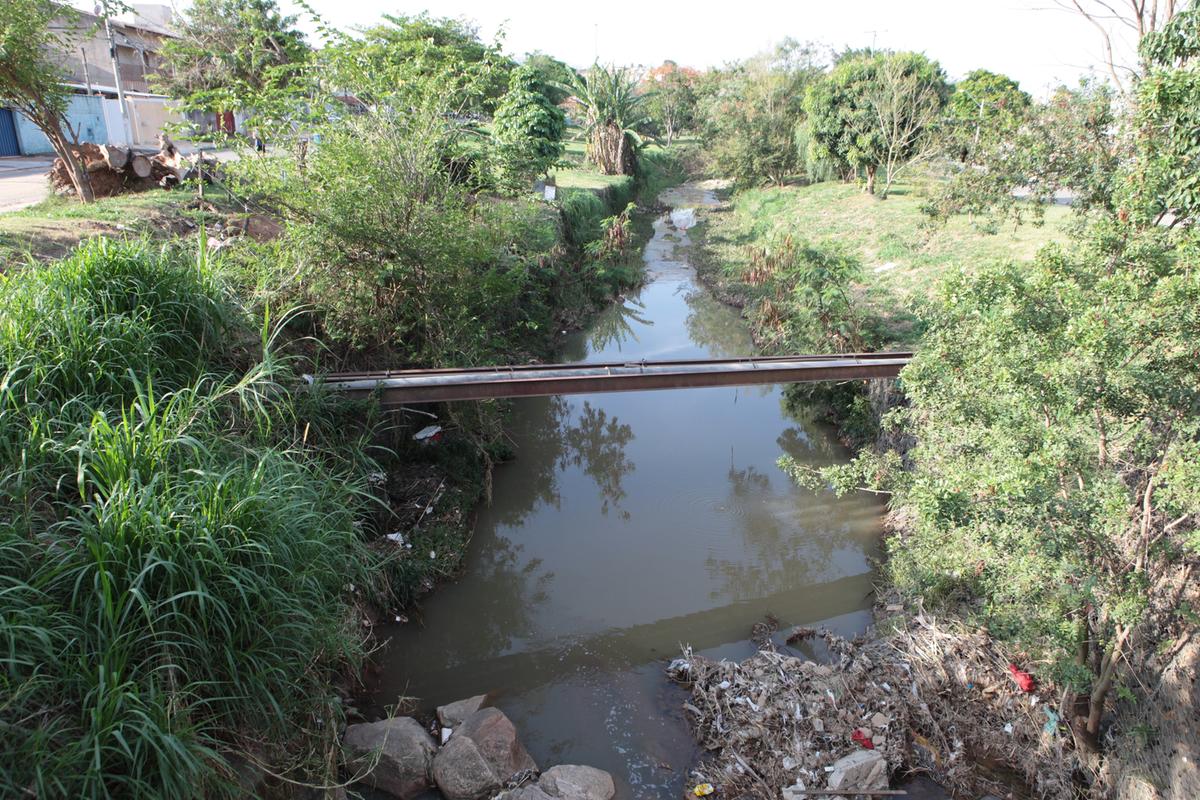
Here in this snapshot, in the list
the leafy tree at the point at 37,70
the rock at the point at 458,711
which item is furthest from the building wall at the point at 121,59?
the rock at the point at 458,711

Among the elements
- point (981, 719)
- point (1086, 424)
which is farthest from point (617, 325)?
point (1086, 424)

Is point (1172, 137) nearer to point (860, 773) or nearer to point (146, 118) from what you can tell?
point (860, 773)

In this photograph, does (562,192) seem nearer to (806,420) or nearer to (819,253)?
(819,253)

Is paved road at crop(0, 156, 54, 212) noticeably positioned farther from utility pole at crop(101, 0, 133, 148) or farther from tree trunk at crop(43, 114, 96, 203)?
utility pole at crop(101, 0, 133, 148)

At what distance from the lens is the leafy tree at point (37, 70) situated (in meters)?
10.2

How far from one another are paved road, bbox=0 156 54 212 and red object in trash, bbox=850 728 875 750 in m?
14.7

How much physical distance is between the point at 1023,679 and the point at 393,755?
17.3ft

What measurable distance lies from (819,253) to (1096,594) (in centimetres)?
1269

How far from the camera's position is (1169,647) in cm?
507

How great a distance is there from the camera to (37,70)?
1090cm

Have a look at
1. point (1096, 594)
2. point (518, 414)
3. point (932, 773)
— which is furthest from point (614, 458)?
point (1096, 594)

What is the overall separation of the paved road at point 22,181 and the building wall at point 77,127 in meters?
1.23

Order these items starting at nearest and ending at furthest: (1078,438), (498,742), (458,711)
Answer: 1. (1078,438)
2. (498,742)
3. (458,711)

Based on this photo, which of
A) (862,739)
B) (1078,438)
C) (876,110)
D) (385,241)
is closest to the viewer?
(1078,438)
